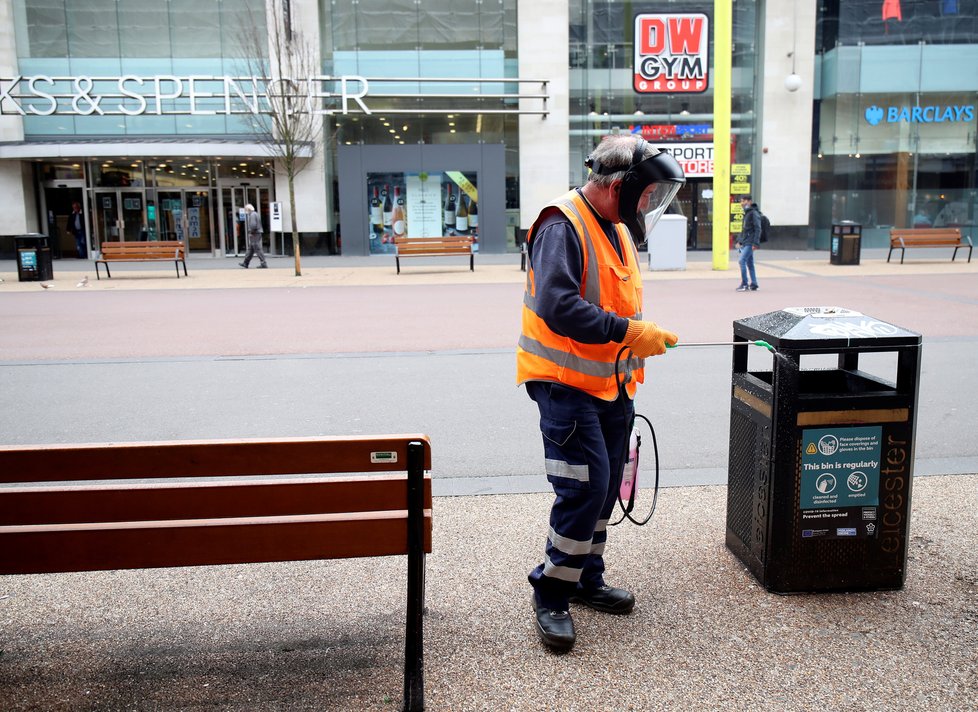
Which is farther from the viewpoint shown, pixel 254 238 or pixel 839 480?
pixel 254 238

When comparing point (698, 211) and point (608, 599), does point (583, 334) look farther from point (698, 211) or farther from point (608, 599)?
point (698, 211)

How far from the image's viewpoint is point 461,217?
27797 mm

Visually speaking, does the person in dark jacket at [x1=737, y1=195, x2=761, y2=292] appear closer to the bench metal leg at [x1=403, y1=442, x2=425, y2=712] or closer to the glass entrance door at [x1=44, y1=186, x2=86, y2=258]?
the bench metal leg at [x1=403, y1=442, x2=425, y2=712]

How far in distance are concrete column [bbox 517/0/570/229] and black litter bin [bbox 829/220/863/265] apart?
871cm

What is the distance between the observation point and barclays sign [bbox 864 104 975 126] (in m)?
27.9

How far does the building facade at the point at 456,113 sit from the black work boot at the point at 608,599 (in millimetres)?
23533

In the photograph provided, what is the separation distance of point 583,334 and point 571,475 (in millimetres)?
522

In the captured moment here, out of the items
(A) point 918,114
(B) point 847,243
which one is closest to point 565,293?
(B) point 847,243

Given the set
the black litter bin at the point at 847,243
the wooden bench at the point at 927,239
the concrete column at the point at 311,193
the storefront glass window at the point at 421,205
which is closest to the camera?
the black litter bin at the point at 847,243

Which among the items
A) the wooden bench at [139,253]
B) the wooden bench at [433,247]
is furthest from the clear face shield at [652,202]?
the wooden bench at [139,253]

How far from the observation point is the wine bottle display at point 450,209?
27688 millimetres

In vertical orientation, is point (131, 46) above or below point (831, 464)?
above

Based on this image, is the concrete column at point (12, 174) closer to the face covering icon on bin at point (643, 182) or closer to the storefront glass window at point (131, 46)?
the storefront glass window at point (131, 46)

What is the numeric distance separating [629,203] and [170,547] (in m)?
1.99
